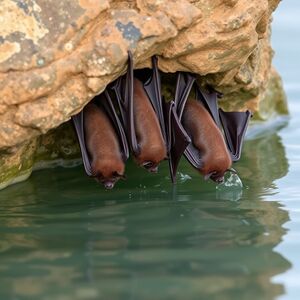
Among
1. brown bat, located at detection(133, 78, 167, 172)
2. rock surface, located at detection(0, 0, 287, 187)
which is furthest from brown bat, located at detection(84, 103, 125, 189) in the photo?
rock surface, located at detection(0, 0, 287, 187)

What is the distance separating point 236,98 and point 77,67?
2.47 m

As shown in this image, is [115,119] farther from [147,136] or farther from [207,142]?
[207,142]

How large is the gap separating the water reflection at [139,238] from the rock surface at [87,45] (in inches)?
25.1

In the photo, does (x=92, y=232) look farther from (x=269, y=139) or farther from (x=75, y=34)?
(x=269, y=139)

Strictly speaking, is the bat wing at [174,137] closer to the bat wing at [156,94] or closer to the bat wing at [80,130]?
the bat wing at [156,94]

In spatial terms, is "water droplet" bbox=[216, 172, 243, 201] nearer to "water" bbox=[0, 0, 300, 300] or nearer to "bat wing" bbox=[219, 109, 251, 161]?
"water" bbox=[0, 0, 300, 300]

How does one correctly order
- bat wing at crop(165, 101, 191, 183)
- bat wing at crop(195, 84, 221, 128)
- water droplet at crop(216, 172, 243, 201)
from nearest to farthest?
bat wing at crop(165, 101, 191, 183), water droplet at crop(216, 172, 243, 201), bat wing at crop(195, 84, 221, 128)

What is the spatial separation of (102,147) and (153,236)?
41.2 inches

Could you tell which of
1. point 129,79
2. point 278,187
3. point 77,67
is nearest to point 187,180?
point 278,187

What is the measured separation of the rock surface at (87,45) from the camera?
6.61 meters

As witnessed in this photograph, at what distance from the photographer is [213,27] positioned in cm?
716

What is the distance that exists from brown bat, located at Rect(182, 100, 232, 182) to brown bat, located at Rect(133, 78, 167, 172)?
0.37 m

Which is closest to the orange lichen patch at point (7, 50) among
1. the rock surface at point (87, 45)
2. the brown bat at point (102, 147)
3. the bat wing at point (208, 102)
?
the rock surface at point (87, 45)

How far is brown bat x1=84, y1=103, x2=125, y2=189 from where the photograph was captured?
7.27 metres
